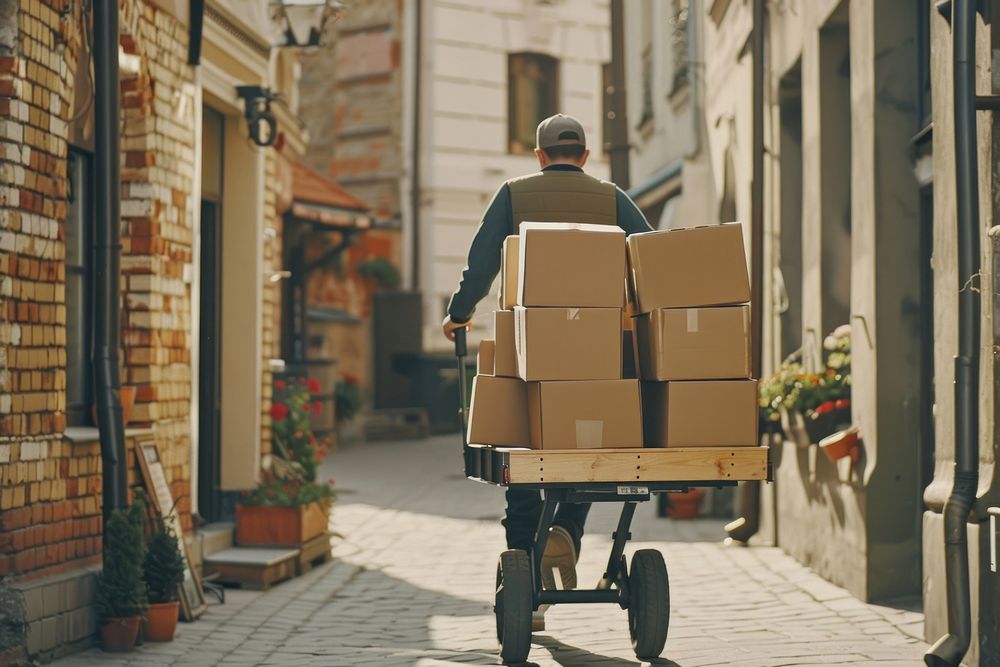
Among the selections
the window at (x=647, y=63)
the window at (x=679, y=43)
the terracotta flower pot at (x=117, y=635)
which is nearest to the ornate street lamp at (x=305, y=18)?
the terracotta flower pot at (x=117, y=635)

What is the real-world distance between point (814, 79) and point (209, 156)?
4017 millimetres

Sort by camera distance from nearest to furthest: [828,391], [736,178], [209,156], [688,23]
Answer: [828,391]
[209,156]
[736,178]
[688,23]

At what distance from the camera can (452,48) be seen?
2673 centimetres

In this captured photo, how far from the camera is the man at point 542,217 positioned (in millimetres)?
6930

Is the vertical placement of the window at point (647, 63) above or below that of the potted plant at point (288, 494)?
above

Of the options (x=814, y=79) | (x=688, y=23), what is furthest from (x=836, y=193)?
(x=688, y=23)

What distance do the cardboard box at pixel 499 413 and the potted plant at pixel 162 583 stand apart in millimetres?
2051

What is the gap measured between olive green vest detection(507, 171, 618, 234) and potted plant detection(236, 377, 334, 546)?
158 inches

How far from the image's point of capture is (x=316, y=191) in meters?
21.2

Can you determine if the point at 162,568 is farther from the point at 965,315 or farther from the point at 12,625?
the point at 965,315

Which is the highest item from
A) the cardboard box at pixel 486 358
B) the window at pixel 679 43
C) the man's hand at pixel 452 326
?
the window at pixel 679 43

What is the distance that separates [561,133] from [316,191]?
14482 millimetres

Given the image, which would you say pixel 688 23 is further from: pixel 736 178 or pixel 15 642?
pixel 15 642

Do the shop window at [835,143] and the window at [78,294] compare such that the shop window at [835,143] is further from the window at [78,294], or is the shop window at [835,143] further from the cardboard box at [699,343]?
the window at [78,294]
